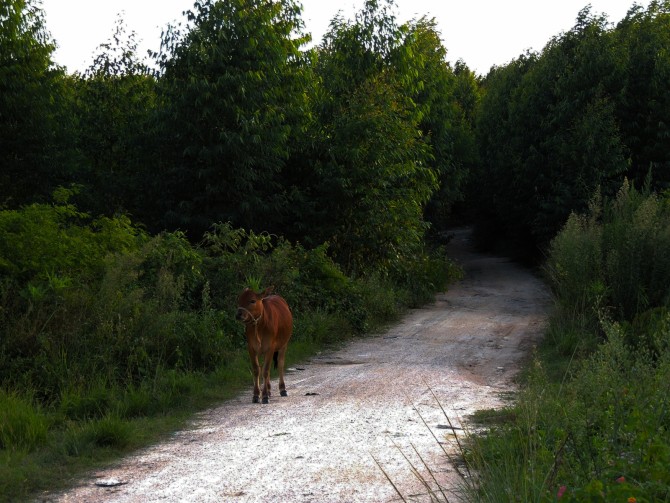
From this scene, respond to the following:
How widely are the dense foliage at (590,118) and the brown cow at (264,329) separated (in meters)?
22.8

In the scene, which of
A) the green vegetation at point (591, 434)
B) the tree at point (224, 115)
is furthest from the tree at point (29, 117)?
the green vegetation at point (591, 434)

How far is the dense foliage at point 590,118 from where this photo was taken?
32469mm

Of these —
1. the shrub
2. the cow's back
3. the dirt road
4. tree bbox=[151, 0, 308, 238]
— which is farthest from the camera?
tree bbox=[151, 0, 308, 238]

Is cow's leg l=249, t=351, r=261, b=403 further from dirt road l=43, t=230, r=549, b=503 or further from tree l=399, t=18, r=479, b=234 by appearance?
tree l=399, t=18, r=479, b=234

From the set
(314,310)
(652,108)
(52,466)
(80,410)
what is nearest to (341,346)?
(314,310)

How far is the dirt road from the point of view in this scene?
21.3ft

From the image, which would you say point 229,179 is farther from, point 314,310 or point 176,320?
point 176,320

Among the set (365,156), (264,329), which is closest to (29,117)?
(365,156)

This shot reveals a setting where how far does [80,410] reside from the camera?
376 inches

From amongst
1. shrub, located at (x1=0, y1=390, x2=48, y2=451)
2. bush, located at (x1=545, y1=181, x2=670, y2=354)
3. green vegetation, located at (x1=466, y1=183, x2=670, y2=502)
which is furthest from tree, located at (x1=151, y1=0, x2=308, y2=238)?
shrub, located at (x1=0, y1=390, x2=48, y2=451)

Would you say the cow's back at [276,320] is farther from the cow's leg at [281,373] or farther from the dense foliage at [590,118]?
the dense foliage at [590,118]

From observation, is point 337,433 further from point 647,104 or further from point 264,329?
point 647,104

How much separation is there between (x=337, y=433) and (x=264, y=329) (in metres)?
2.49

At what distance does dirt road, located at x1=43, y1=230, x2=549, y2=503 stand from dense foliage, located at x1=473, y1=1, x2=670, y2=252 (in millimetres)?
17553
